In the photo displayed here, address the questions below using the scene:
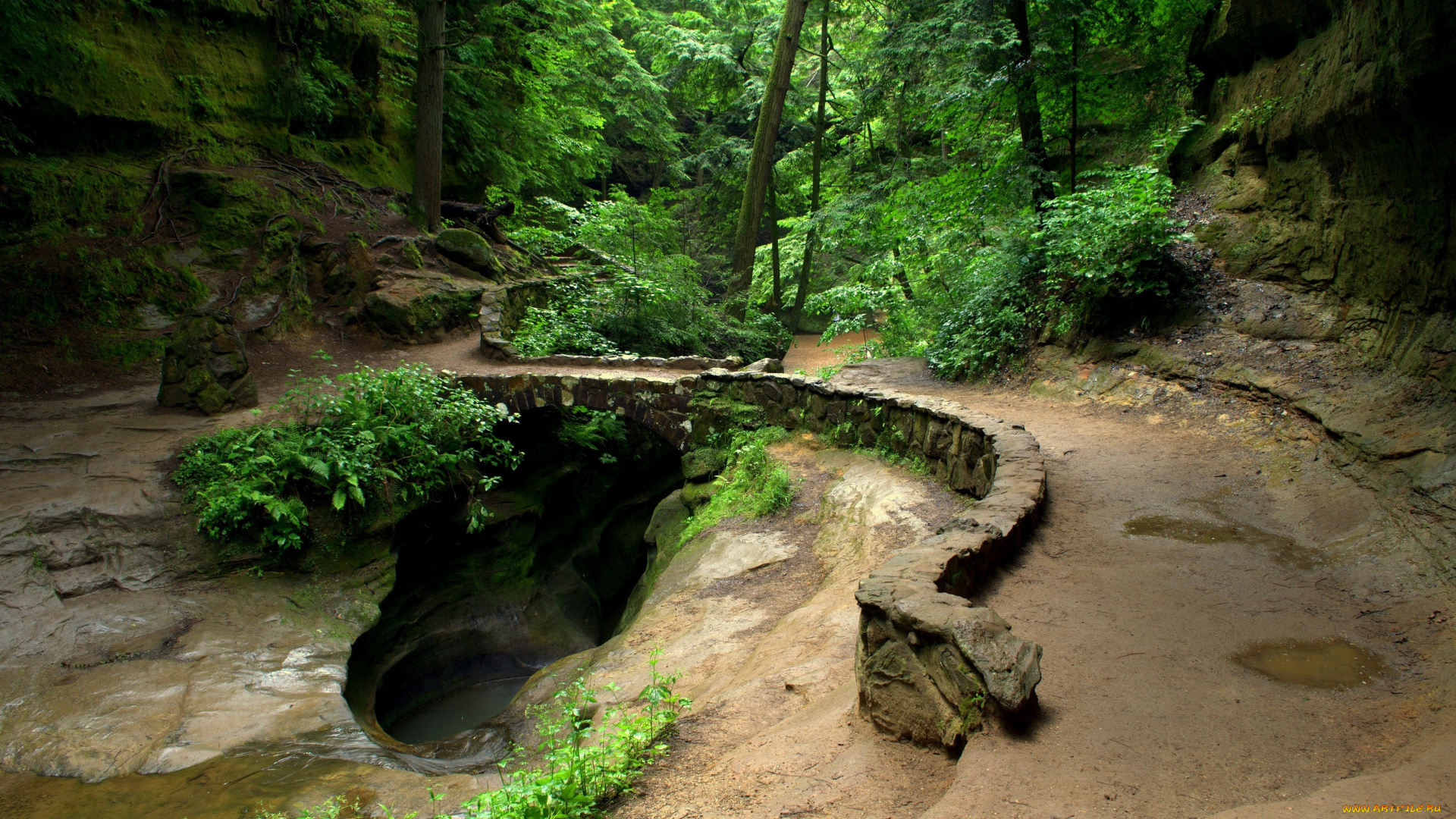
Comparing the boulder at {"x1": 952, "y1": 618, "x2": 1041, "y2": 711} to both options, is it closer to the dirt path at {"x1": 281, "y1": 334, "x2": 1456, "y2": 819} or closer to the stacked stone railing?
the stacked stone railing

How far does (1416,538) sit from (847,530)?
11.8ft

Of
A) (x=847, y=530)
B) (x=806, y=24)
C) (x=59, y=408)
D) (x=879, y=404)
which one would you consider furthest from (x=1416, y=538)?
(x=806, y=24)

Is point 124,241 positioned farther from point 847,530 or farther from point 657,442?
point 847,530

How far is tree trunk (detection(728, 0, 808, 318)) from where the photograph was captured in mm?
14133

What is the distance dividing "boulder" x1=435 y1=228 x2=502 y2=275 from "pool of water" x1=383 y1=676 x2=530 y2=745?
7.58m

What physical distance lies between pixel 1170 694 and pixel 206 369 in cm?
964

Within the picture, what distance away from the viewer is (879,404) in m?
7.32

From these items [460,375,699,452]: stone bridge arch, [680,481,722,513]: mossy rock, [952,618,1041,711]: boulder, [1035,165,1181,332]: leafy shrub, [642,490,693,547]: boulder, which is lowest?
[642,490,693,547]: boulder

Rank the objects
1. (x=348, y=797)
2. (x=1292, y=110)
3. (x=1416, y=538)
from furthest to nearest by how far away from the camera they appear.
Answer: (x=1292, y=110), (x=348, y=797), (x=1416, y=538)

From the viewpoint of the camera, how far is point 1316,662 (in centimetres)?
296

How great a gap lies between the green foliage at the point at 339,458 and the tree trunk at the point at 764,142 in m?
7.43

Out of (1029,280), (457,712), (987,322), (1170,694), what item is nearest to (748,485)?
(987,322)

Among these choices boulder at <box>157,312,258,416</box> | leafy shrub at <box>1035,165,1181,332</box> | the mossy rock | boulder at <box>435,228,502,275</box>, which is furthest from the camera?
boulder at <box>435,228,502,275</box>

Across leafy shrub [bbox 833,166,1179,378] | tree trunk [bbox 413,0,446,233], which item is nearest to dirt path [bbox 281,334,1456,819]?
leafy shrub [bbox 833,166,1179,378]
